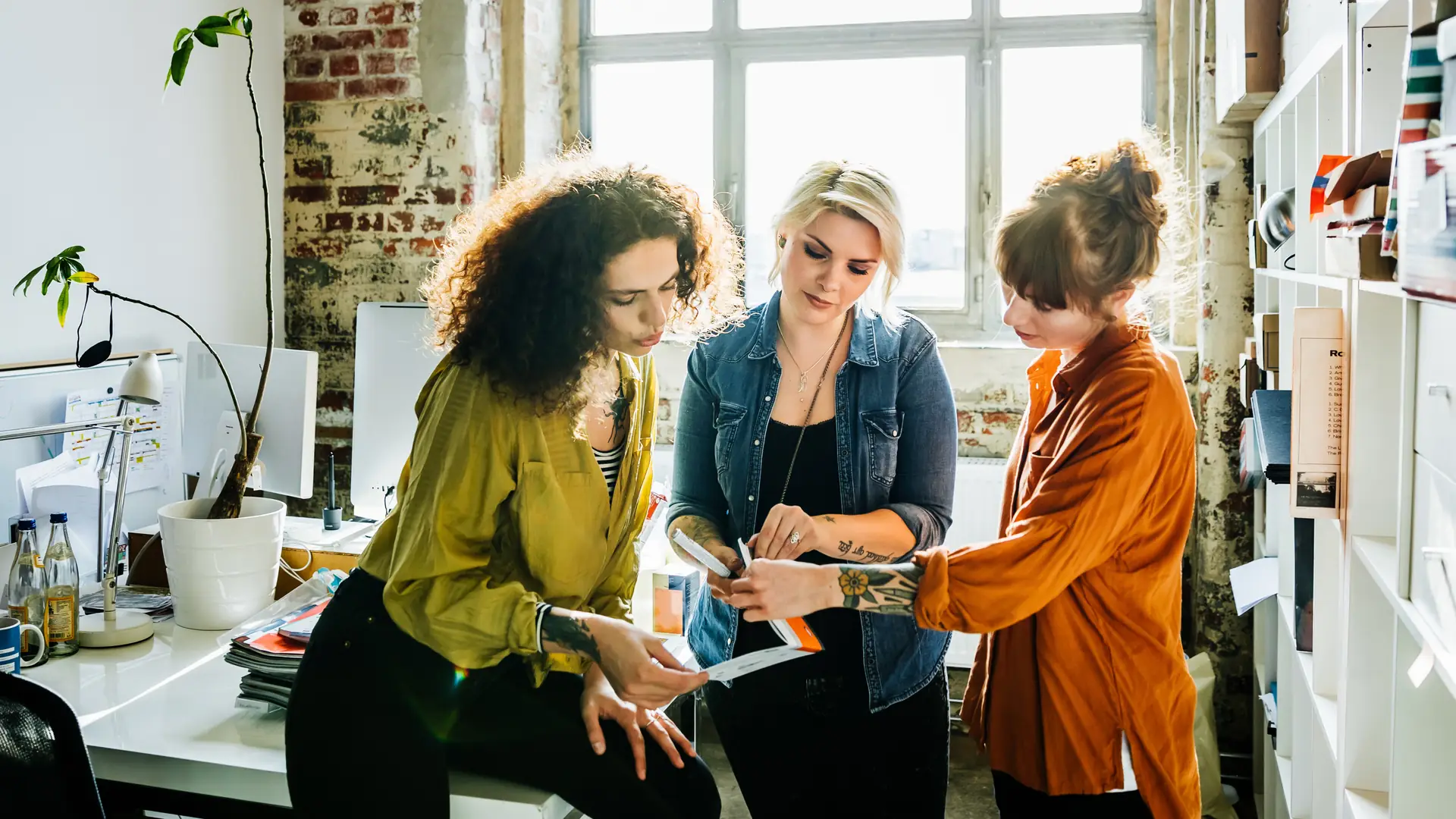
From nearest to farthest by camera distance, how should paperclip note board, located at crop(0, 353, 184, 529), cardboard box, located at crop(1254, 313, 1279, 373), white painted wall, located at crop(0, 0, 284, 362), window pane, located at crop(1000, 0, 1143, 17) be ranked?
cardboard box, located at crop(1254, 313, 1279, 373) < paperclip note board, located at crop(0, 353, 184, 529) < white painted wall, located at crop(0, 0, 284, 362) < window pane, located at crop(1000, 0, 1143, 17)

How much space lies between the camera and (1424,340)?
48.5 inches

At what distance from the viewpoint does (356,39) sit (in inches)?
141

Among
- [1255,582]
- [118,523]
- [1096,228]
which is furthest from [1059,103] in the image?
[118,523]

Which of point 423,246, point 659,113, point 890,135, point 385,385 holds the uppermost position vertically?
point 659,113

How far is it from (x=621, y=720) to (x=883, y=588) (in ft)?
1.36

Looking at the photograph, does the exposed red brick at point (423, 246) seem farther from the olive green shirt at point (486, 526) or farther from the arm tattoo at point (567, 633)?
the arm tattoo at point (567, 633)

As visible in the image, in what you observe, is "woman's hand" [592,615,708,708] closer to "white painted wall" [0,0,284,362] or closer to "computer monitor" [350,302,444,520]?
"computer monitor" [350,302,444,520]

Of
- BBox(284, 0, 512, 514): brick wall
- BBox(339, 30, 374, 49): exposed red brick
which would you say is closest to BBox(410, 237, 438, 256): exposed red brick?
BBox(284, 0, 512, 514): brick wall

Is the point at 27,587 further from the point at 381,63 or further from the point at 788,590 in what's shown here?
the point at 381,63

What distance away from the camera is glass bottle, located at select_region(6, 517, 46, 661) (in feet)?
6.58

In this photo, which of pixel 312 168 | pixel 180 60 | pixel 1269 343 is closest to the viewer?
pixel 180 60

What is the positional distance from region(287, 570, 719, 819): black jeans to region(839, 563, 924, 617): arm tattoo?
0.35 metres

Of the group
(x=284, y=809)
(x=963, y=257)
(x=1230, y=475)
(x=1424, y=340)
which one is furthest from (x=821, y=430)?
(x=963, y=257)

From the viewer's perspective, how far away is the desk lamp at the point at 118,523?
2074 millimetres
